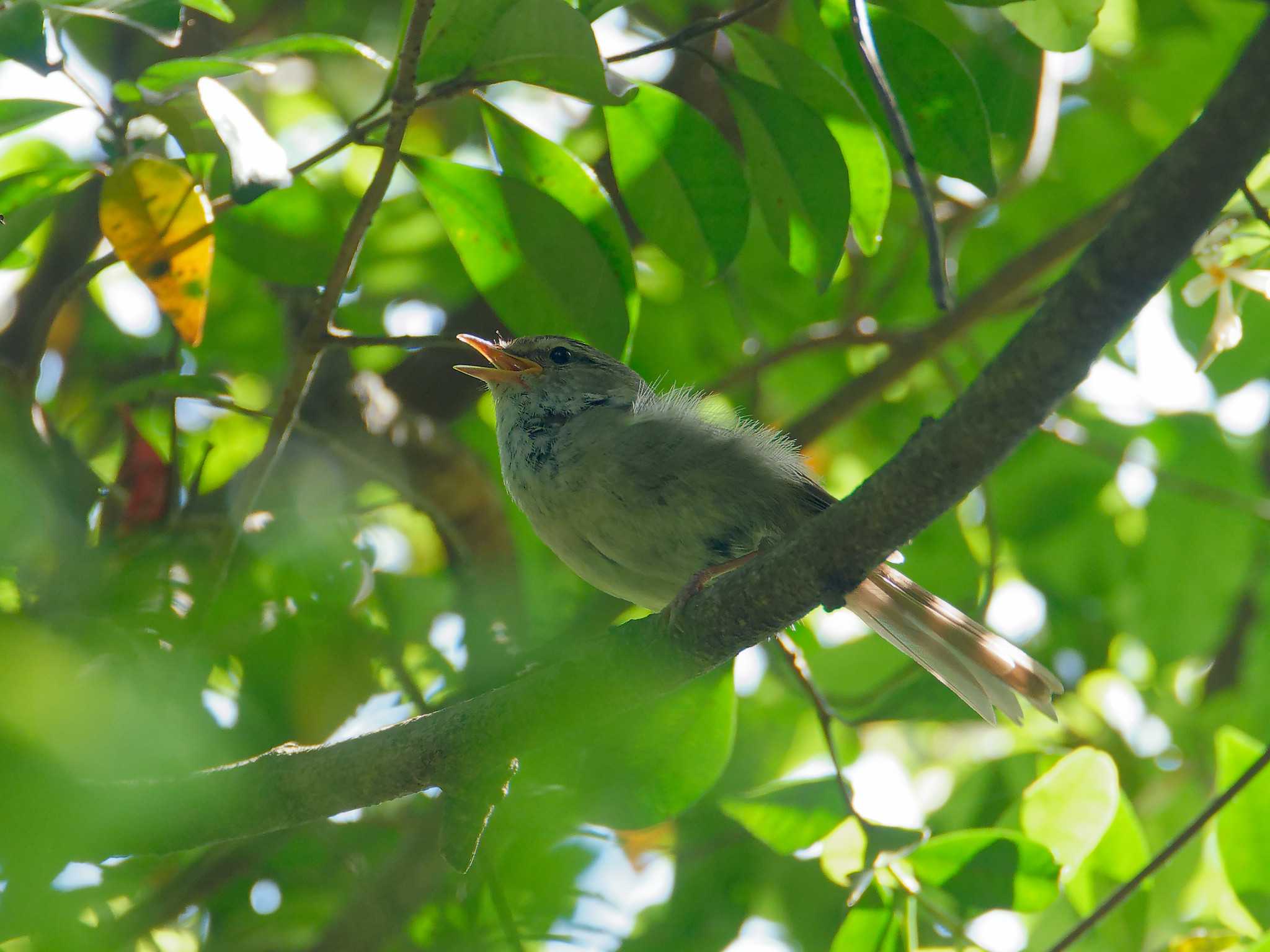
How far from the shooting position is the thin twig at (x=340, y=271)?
90.3 inches

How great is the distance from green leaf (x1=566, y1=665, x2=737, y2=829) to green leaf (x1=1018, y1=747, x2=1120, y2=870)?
0.85m

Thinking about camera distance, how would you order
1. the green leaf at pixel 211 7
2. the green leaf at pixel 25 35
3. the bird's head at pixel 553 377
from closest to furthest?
the green leaf at pixel 25 35 < the green leaf at pixel 211 7 < the bird's head at pixel 553 377

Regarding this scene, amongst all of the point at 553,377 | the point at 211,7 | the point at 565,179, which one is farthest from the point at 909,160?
the point at 553,377

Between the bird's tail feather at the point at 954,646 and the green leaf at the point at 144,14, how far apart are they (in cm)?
213

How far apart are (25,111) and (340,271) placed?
0.70 metres

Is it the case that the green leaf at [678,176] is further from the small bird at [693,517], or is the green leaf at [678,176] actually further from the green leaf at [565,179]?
the small bird at [693,517]

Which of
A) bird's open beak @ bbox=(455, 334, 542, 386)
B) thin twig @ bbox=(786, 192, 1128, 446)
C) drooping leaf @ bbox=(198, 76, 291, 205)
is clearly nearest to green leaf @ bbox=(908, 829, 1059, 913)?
thin twig @ bbox=(786, 192, 1128, 446)

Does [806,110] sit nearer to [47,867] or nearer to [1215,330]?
[1215,330]

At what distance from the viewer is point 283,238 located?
10.4 ft

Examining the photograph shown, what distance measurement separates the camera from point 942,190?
5004 millimetres

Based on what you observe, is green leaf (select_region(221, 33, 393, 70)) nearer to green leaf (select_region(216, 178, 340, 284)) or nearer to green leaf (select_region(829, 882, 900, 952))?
green leaf (select_region(216, 178, 340, 284))

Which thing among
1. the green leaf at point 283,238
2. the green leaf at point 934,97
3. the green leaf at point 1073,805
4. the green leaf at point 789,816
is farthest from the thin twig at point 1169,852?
the green leaf at point 283,238

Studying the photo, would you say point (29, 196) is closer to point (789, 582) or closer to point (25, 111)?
point (25, 111)

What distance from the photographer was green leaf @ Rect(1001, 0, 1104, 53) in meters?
2.61
